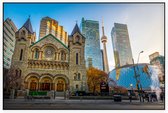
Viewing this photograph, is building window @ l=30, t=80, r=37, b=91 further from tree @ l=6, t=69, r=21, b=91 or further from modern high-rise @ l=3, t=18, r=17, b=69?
modern high-rise @ l=3, t=18, r=17, b=69

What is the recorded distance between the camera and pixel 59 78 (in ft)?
63.7

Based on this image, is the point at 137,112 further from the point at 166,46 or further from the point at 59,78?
the point at 59,78

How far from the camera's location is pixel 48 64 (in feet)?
62.6

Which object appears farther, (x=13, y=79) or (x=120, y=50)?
(x=120, y=50)

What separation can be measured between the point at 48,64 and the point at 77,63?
4.06 meters

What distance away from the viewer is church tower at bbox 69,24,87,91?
19328mm

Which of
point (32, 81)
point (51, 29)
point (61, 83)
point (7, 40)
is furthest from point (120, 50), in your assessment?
point (7, 40)

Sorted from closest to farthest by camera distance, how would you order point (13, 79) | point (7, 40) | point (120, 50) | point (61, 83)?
point (7, 40), point (13, 79), point (61, 83), point (120, 50)

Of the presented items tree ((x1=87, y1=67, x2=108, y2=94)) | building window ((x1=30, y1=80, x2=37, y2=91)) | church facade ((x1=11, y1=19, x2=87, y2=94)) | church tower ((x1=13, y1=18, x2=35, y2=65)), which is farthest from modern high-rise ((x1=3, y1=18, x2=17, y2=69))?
tree ((x1=87, y1=67, x2=108, y2=94))

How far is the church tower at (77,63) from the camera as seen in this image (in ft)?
63.4

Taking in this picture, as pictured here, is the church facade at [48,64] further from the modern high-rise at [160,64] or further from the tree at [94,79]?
the modern high-rise at [160,64]

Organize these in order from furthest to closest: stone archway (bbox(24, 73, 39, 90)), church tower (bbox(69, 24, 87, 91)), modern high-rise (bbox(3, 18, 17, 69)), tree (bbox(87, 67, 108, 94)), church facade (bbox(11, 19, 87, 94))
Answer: tree (bbox(87, 67, 108, 94))
church tower (bbox(69, 24, 87, 91))
church facade (bbox(11, 19, 87, 94))
stone archway (bbox(24, 73, 39, 90))
modern high-rise (bbox(3, 18, 17, 69))

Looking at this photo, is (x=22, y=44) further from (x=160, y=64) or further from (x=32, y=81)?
(x=160, y=64)

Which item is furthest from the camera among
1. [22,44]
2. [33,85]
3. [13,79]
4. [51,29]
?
[51,29]
